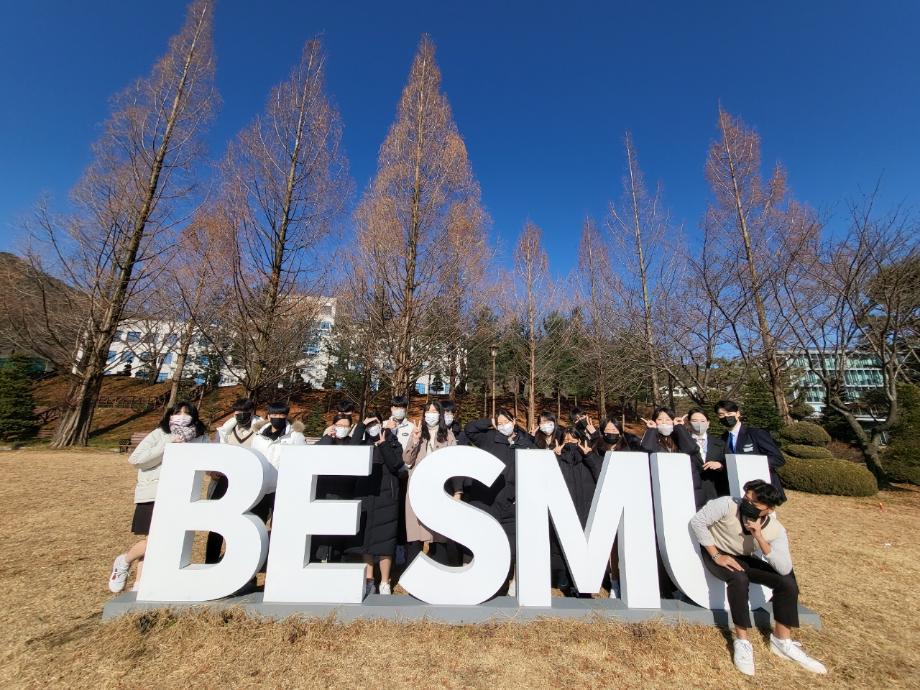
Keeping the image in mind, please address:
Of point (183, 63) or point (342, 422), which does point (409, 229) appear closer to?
point (342, 422)

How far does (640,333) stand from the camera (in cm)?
1212

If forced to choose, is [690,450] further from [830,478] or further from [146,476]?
[830,478]

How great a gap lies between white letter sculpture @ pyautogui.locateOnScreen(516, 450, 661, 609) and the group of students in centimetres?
36

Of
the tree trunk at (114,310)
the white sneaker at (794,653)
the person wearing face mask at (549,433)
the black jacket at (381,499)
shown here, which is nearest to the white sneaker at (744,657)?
the white sneaker at (794,653)

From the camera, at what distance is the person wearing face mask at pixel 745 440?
3979mm

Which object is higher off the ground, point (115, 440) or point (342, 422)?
point (342, 422)

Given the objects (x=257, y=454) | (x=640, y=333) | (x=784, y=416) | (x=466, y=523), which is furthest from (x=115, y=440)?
(x=784, y=416)

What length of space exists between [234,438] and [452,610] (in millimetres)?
2921

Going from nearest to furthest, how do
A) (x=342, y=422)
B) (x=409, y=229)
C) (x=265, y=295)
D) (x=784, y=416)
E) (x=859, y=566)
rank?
(x=342, y=422)
(x=859, y=566)
(x=265, y=295)
(x=409, y=229)
(x=784, y=416)

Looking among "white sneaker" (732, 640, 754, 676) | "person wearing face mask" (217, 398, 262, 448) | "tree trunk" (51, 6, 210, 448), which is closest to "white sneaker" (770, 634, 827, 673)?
"white sneaker" (732, 640, 754, 676)

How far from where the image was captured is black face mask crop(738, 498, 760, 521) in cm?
295

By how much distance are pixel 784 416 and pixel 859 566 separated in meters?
9.40

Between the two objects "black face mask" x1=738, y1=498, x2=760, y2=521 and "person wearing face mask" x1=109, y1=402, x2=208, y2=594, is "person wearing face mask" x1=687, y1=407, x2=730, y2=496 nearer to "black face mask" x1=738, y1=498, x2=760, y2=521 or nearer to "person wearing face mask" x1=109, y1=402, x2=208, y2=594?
"black face mask" x1=738, y1=498, x2=760, y2=521

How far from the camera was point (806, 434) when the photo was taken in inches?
445
